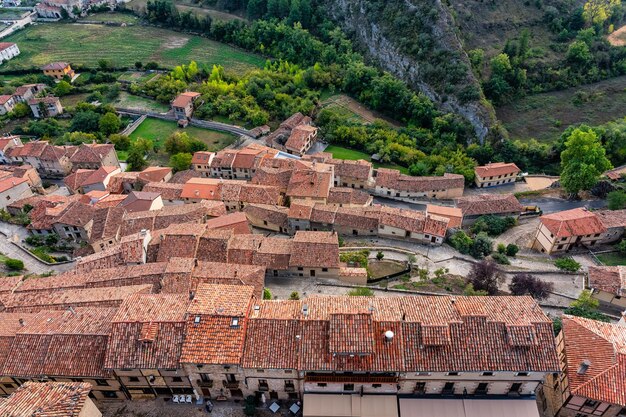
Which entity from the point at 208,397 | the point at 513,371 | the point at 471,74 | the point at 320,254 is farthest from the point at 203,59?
the point at 513,371

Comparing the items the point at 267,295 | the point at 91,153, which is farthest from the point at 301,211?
the point at 91,153

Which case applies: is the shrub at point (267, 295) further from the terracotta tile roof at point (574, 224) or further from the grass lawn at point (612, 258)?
the grass lawn at point (612, 258)

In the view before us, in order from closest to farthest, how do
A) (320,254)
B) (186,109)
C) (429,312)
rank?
(429,312) < (320,254) < (186,109)

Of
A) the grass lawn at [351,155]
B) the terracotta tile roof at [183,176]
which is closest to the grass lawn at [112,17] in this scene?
the terracotta tile roof at [183,176]

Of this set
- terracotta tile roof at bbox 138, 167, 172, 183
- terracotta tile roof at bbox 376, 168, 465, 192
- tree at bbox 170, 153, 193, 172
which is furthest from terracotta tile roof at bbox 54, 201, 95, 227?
terracotta tile roof at bbox 376, 168, 465, 192

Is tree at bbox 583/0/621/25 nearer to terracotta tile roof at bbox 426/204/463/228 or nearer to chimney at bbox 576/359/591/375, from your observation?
terracotta tile roof at bbox 426/204/463/228

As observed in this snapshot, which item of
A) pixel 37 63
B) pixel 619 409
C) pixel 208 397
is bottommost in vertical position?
pixel 37 63

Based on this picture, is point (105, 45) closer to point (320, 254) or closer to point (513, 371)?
point (320, 254)
